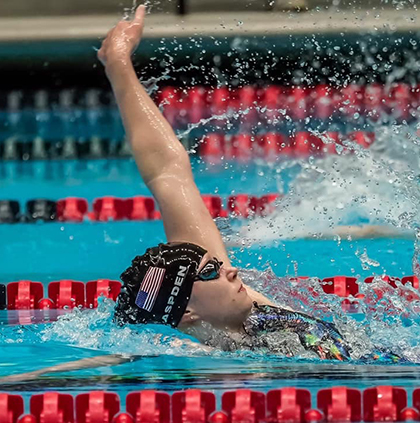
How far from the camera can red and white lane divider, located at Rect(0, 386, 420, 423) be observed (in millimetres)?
2404

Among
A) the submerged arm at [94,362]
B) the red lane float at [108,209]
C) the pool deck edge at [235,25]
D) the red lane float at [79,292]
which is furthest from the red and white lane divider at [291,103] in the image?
the submerged arm at [94,362]

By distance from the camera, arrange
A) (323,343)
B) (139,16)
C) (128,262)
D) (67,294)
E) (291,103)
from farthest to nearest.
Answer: (291,103) < (128,262) < (67,294) < (139,16) < (323,343)

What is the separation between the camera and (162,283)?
8.68 feet

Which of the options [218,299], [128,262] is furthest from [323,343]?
[128,262]

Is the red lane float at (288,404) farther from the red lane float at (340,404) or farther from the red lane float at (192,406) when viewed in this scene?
the red lane float at (192,406)

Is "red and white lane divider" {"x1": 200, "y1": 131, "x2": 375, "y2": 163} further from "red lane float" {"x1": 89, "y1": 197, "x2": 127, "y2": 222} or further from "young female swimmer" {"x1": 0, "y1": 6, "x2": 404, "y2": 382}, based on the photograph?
"young female swimmer" {"x1": 0, "y1": 6, "x2": 404, "y2": 382}

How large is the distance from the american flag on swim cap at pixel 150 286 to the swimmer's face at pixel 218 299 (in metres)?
0.10

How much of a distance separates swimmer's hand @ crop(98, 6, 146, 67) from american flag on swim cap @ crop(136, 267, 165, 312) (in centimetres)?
69

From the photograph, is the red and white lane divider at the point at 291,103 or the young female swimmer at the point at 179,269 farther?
the red and white lane divider at the point at 291,103

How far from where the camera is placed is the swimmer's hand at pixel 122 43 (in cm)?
295

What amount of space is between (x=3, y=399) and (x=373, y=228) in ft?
8.04

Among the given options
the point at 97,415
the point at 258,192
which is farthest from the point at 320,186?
the point at 97,415

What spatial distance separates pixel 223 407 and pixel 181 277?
39 cm

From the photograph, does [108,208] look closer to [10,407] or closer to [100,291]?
[100,291]
